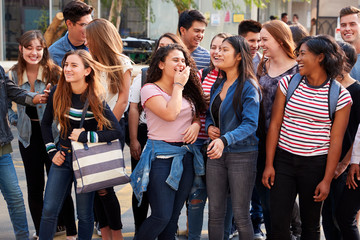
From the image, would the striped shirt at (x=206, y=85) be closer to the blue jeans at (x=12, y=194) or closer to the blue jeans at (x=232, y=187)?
the blue jeans at (x=232, y=187)

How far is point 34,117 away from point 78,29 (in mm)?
977

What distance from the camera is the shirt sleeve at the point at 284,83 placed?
3.81 metres

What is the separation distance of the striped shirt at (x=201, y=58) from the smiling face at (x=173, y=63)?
1.08 metres

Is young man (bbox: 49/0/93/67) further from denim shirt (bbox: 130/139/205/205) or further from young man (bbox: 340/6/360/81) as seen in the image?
young man (bbox: 340/6/360/81)

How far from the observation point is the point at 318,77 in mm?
3730

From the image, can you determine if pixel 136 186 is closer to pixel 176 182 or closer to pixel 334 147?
pixel 176 182

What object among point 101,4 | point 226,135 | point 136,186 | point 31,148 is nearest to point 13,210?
point 31,148

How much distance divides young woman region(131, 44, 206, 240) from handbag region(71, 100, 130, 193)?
6.3 inches

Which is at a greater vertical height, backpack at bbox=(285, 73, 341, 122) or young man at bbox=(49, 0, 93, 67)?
young man at bbox=(49, 0, 93, 67)

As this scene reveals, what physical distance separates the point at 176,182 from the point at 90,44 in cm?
141

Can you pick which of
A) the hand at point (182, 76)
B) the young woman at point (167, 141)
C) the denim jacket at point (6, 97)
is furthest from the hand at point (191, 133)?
the denim jacket at point (6, 97)

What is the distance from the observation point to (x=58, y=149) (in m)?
4.10

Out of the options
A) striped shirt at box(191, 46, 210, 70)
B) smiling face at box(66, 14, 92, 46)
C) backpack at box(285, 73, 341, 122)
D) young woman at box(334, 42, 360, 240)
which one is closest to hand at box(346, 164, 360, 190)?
young woman at box(334, 42, 360, 240)

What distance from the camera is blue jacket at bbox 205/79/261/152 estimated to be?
12.0 feet
